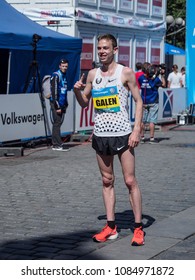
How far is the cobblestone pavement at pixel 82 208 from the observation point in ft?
25.9

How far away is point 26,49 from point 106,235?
10759 mm

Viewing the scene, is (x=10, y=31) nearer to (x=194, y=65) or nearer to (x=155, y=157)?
(x=155, y=157)

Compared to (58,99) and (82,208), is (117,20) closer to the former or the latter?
(58,99)

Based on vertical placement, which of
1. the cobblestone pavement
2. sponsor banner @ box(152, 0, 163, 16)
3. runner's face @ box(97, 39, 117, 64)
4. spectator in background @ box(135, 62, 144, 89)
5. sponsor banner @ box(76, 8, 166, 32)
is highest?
sponsor banner @ box(152, 0, 163, 16)

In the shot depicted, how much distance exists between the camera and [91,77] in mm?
8336

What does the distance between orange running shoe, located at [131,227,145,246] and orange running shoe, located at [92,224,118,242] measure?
28 cm

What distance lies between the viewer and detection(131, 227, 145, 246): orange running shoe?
807cm

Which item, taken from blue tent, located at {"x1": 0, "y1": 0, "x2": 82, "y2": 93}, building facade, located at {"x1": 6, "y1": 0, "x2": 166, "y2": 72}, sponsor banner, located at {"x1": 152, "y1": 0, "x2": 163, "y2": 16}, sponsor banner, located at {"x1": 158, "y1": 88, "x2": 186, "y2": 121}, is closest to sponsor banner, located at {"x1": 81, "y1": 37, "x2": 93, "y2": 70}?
building facade, located at {"x1": 6, "y1": 0, "x2": 166, "y2": 72}

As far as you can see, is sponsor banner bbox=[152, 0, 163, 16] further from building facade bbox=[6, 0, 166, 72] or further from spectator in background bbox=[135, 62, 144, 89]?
spectator in background bbox=[135, 62, 144, 89]

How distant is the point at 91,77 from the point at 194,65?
1932 cm

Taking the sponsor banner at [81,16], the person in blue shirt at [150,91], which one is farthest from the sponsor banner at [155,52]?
the person in blue shirt at [150,91]

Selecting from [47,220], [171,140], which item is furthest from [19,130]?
[47,220]

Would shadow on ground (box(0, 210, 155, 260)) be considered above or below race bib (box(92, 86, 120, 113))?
below

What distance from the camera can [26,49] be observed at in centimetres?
1858
